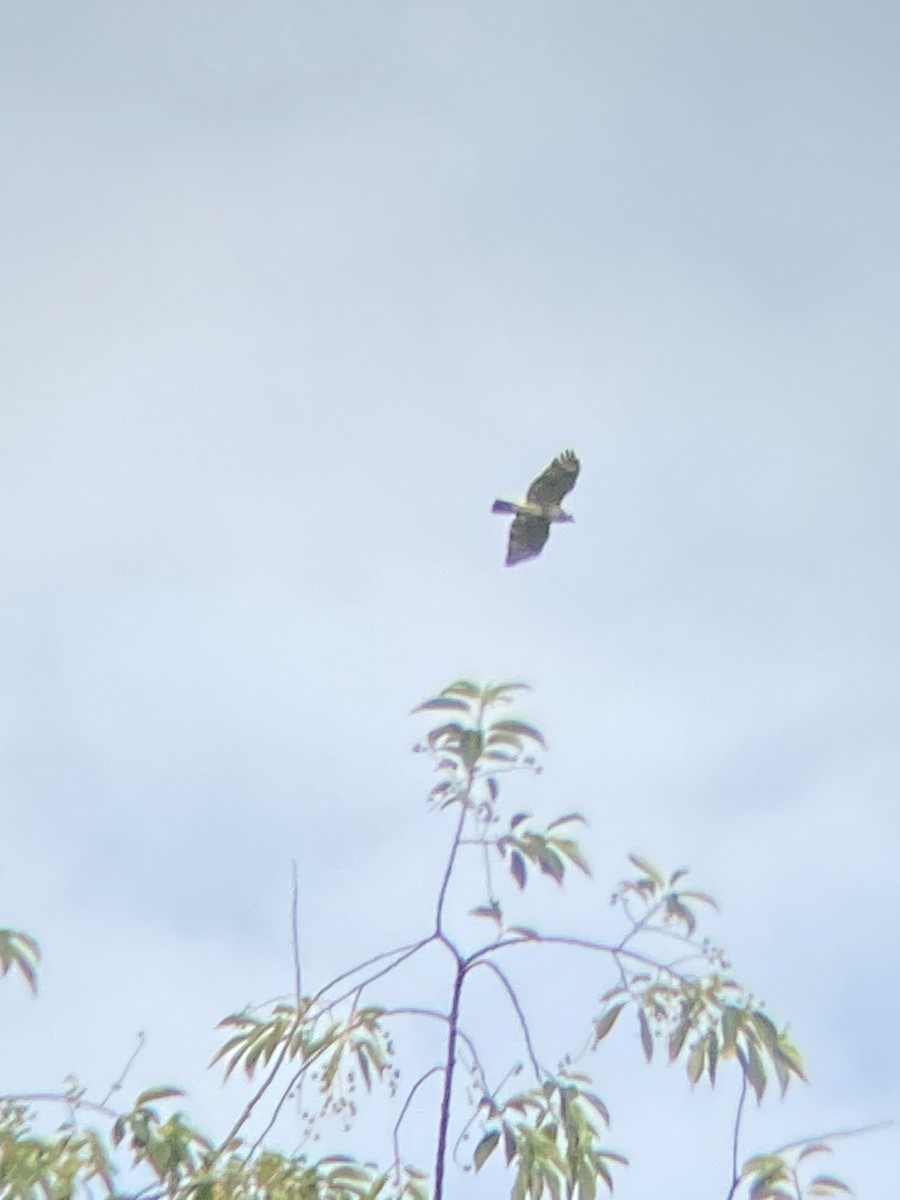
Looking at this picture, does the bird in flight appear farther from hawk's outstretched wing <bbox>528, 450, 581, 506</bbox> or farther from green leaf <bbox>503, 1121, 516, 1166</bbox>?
green leaf <bbox>503, 1121, 516, 1166</bbox>

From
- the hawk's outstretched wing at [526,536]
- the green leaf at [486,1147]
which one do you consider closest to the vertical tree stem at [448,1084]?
the green leaf at [486,1147]

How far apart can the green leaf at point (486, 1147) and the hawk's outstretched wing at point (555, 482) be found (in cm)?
208

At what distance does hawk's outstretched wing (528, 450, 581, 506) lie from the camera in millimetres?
4996

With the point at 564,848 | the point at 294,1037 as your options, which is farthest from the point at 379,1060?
the point at 564,848

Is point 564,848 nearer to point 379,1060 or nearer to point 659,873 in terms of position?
point 659,873

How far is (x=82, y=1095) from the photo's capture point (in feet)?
13.6

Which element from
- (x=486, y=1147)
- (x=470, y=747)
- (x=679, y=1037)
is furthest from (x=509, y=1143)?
(x=470, y=747)

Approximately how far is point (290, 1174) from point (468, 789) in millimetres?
1087

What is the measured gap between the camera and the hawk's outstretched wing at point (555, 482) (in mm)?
4996

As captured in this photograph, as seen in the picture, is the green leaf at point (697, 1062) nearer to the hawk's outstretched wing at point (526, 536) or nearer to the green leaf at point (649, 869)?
the green leaf at point (649, 869)

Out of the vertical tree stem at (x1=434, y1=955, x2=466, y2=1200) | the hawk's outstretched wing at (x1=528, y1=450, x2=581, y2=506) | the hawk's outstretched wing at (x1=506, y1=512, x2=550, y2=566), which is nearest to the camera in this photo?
the vertical tree stem at (x1=434, y1=955, x2=466, y2=1200)

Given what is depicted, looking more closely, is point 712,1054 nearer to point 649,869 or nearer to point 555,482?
point 649,869

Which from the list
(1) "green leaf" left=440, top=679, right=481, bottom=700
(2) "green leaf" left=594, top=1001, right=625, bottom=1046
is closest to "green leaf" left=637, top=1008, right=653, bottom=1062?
(2) "green leaf" left=594, top=1001, right=625, bottom=1046

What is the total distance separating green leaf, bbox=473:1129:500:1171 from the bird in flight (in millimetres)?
1876
